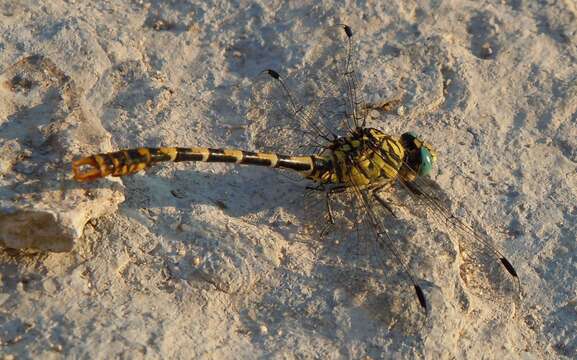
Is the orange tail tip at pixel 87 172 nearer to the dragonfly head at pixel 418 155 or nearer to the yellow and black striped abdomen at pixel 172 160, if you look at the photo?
the yellow and black striped abdomen at pixel 172 160

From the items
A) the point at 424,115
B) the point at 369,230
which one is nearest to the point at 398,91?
the point at 424,115

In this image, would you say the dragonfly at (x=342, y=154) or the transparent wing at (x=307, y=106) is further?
the transparent wing at (x=307, y=106)

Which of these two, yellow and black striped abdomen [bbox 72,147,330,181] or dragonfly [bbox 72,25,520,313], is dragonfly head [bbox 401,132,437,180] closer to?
dragonfly [bbox 72,25,520,313]

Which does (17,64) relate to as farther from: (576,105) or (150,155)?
(576,105)

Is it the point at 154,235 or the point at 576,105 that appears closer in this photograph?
the point at 154,235

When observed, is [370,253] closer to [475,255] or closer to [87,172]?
[475,255]

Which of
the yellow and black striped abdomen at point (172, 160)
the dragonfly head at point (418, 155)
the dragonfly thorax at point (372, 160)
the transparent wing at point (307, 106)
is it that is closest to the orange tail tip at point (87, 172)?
the yellow and black striped abdomen at point (172, 160)

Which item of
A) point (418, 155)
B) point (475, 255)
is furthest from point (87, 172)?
point (475, 255)
